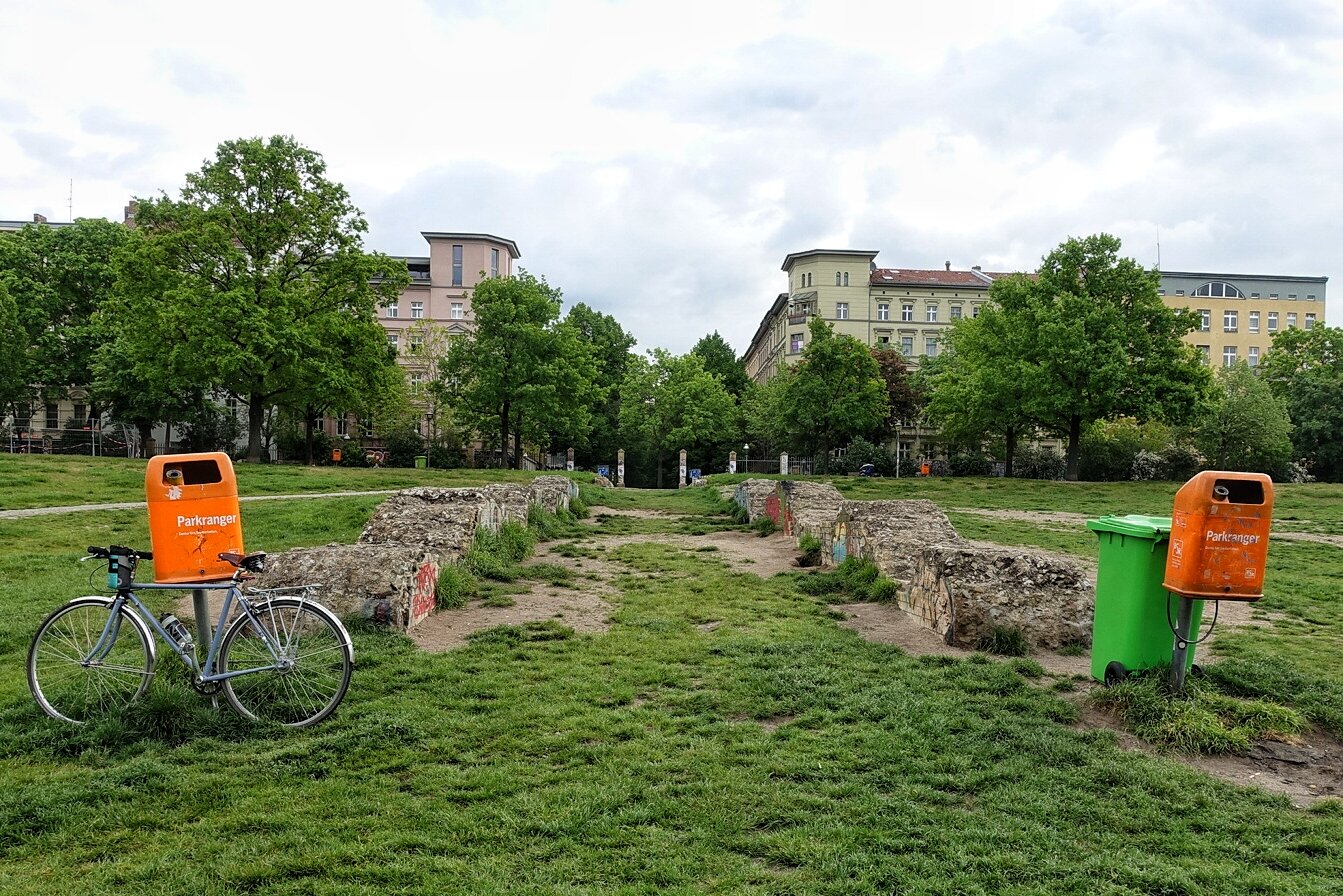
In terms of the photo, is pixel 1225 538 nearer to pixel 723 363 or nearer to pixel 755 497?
pixel 755 497

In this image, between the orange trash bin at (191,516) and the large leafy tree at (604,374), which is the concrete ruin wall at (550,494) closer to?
the orange trash bin at (191,516)

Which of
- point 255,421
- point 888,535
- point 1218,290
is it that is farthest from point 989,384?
point 1218,290

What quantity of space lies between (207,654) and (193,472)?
1179 mm

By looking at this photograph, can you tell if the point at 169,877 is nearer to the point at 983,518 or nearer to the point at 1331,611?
the point at 1331,611

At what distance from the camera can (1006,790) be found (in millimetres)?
4348

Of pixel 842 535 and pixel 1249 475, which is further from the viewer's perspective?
pixel 842 535

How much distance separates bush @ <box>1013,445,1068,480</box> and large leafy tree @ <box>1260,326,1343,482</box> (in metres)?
11.9

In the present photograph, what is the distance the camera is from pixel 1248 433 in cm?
4481

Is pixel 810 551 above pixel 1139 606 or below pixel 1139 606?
below

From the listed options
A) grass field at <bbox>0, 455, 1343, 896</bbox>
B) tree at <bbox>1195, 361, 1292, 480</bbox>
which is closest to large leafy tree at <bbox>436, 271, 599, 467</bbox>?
tree at <bbox>1195, 361, 1292, 480</bbox>

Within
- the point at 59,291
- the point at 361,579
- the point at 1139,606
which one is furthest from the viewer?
the point at 59,291

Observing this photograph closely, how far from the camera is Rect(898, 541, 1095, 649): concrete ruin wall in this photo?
7586mm

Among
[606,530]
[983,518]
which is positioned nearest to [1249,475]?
[606,530]

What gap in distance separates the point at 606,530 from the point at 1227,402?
136ft
